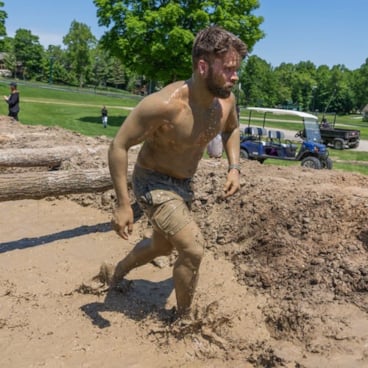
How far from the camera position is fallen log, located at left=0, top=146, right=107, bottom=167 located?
726 cm

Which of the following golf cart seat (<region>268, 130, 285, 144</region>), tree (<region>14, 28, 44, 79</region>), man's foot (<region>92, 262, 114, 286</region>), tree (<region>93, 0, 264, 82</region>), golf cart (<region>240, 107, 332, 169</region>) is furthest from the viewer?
tree (<region>14, 28, 44, 79</region>)

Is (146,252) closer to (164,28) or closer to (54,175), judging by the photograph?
(54,175)

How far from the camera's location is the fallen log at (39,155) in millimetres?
7262

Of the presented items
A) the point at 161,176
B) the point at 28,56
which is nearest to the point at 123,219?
the point at 161,176

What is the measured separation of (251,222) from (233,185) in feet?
4.68

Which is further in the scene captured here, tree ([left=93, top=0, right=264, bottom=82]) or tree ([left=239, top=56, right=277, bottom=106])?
tree ([left=239, top=56, right=277, bottom=106])

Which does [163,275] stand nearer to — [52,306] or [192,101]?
[52,306]

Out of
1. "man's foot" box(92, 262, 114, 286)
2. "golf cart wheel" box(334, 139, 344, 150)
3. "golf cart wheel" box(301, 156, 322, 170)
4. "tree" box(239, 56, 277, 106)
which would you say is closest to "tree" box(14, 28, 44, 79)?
"tree" box(239, 56, 277, 106)

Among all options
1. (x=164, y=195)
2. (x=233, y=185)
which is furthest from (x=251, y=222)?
(x=164, y=195)

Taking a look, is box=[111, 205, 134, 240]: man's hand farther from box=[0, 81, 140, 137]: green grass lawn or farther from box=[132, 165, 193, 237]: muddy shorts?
box=[0, 81, 140, 137]: green grass lawn

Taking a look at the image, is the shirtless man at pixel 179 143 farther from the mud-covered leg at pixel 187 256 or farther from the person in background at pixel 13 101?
the person in background at pixel 13 101

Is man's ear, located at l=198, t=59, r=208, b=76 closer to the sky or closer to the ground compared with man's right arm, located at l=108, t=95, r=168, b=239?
closer to the sky

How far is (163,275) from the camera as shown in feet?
→ 15.1

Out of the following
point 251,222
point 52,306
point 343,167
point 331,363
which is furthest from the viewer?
point 343,167
